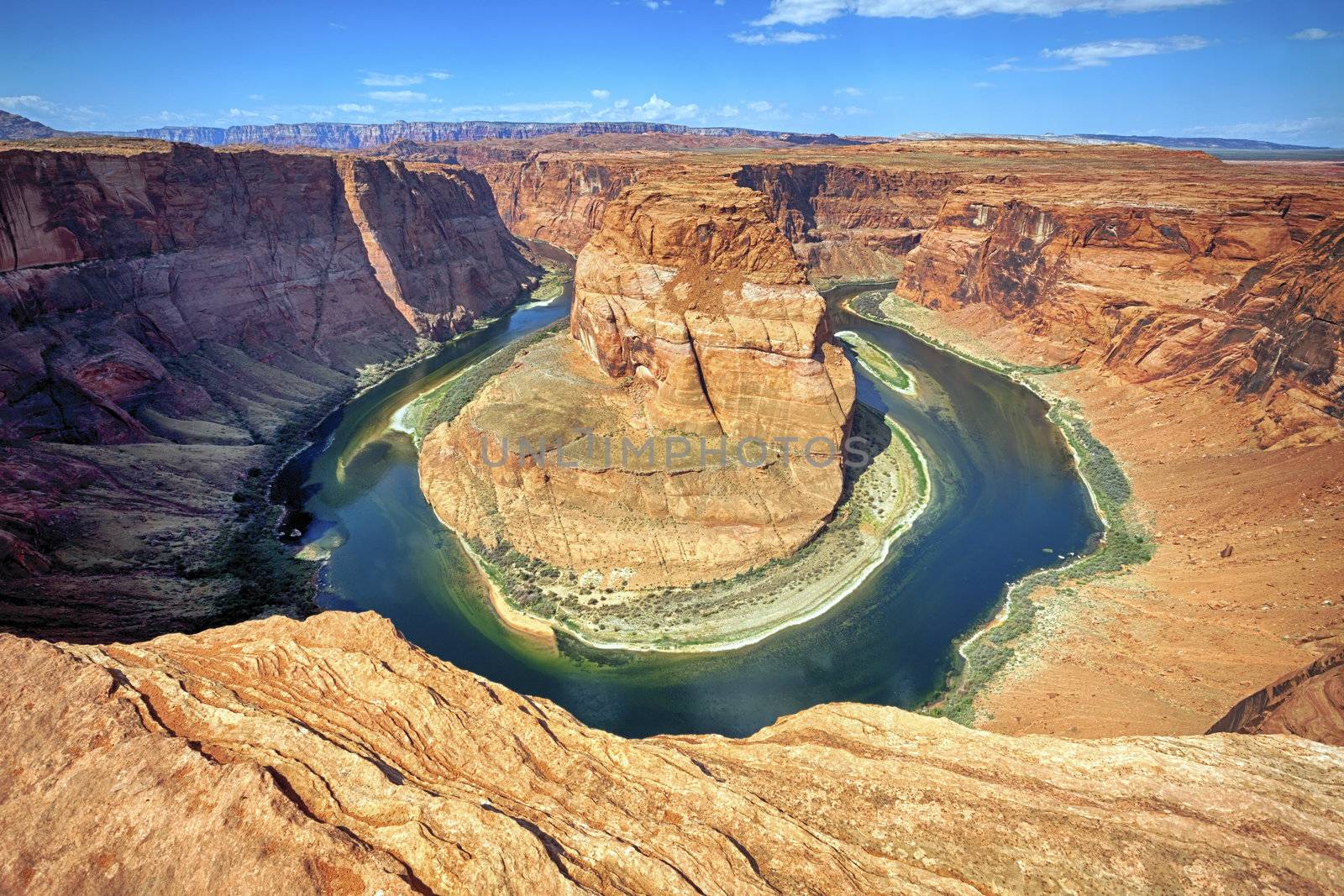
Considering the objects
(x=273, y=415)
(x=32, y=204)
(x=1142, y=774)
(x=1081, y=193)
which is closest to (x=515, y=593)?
(x=1142, y=774)

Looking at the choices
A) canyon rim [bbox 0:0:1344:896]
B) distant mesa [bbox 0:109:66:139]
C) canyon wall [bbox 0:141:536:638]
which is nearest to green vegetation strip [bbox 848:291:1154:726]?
canyon rim [bbox 0:0:1344:896]

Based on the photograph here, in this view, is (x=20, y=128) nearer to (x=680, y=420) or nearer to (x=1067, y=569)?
(x=680, y=420)

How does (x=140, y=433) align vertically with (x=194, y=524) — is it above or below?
above

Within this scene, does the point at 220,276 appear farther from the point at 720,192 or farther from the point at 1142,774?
the point at 1142,774

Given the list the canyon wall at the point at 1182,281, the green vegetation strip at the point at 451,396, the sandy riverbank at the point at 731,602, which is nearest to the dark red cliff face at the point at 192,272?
the green vegetation strip at the point at 451,396

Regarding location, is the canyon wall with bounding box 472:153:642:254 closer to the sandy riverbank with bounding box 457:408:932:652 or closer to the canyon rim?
the canyon rim

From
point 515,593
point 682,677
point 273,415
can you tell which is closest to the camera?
point 682,677
